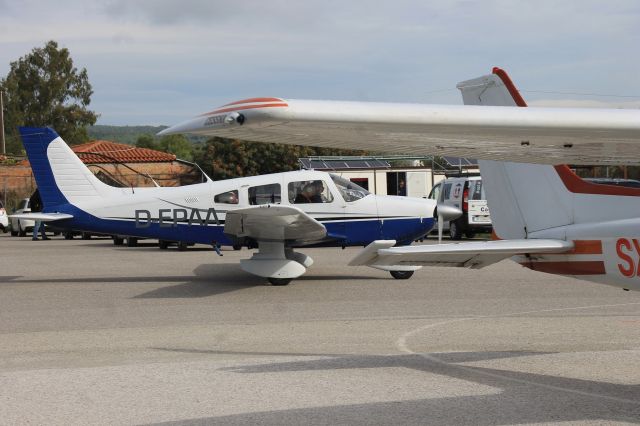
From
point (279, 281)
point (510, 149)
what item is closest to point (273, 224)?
point (279, 281)

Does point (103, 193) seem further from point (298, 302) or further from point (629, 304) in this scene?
point (629, 304)

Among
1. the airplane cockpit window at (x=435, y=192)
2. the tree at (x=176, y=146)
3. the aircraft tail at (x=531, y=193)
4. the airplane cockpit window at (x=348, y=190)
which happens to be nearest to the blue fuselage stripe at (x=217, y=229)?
the airplane cockpit window at (x=348, y=190)

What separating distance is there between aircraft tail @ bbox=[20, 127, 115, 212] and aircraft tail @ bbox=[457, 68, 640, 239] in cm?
1053

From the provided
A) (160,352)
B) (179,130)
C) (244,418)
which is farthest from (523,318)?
(179,130)

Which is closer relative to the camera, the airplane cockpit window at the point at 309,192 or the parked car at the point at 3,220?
the airplane cockpit window at the point at 309,192

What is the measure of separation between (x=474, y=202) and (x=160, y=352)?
19.2 meters

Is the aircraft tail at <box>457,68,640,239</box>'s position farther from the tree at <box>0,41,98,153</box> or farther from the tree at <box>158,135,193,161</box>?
the tree at <box>158,135,193,161</box>

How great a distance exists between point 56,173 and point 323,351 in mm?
10190

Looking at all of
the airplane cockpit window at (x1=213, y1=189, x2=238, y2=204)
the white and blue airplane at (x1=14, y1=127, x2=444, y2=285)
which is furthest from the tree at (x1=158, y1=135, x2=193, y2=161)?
the airplane cockpit window at (x1=213, y1=189, x2=238, y2=204)

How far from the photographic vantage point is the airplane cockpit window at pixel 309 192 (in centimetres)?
1573

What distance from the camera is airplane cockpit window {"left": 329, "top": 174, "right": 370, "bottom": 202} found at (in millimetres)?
15805

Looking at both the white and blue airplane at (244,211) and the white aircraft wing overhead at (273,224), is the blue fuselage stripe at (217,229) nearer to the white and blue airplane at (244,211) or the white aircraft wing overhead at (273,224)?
the white and blue airplane at (244,211)

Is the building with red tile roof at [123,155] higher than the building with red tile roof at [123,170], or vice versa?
the building with red tile roof at [123,155]

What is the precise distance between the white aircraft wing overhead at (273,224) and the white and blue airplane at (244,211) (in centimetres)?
2
